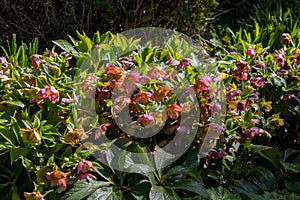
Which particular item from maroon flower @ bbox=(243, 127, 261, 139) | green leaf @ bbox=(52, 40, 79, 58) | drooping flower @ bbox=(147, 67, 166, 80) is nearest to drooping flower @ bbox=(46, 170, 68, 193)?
drooping flower @ bbox=(147, 67, 166, 80)

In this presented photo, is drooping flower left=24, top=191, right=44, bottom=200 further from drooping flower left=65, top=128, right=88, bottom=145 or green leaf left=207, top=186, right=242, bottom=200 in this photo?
green leaf left=207, top=186, right=242, bottom=200

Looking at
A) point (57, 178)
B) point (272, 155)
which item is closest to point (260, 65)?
point (272, 155)

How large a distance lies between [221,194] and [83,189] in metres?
0.60

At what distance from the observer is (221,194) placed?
2.14m

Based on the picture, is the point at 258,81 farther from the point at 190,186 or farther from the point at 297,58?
the point at 190,186

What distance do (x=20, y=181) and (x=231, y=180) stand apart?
3.14 feet

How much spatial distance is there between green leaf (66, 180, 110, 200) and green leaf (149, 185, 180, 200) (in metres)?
0.19

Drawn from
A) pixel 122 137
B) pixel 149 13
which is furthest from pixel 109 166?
pixel 149 13

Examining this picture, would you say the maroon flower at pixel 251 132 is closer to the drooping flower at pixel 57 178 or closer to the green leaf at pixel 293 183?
the green leaf at pixel 293 183

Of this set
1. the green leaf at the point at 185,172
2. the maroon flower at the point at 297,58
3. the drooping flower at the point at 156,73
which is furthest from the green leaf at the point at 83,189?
the maroon flower at the point at 297,58

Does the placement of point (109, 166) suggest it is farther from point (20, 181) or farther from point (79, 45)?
point (79, 45)

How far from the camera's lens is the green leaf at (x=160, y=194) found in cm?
193

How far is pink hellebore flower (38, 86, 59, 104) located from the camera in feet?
6.48

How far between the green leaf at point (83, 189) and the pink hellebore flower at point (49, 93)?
347 mm
